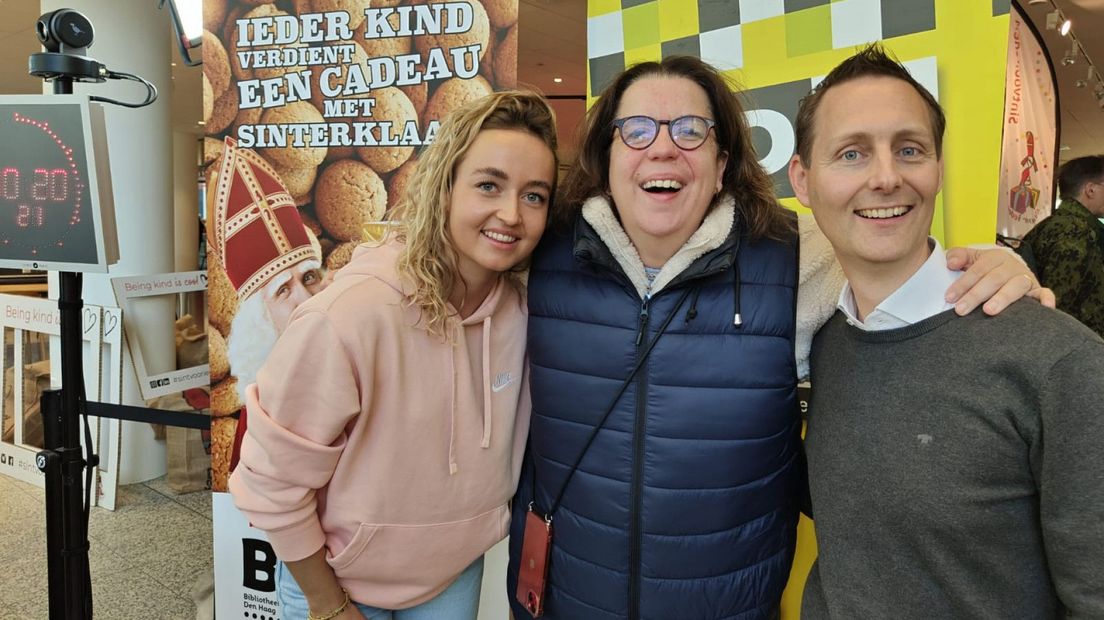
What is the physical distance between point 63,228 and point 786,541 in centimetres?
199

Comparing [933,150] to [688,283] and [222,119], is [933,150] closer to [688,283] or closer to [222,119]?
[688,283]

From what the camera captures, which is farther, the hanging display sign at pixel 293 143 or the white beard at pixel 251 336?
the white beard at pixel 251 336

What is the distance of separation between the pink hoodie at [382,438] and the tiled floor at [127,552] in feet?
5.93

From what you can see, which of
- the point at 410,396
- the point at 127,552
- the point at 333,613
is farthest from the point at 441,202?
the point at 127,552

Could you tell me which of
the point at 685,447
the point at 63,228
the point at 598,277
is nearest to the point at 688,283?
the point at 598,277

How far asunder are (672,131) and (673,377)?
1.45 feet

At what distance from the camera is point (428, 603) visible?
4.55 feet

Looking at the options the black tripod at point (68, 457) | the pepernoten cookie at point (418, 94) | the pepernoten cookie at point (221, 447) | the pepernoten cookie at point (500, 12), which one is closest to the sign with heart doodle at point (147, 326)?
the pepernoten cookie at point (221, 447)

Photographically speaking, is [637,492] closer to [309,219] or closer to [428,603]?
[428,603]

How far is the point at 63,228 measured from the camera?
72.0 inches

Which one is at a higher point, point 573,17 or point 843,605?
point 573,17

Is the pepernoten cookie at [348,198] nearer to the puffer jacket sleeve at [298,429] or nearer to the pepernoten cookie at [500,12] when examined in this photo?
the pepernoten cookie at [500,12]

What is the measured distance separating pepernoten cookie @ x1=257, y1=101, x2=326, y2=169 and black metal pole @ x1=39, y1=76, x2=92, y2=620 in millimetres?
535

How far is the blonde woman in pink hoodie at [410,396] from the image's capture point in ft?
3.78
